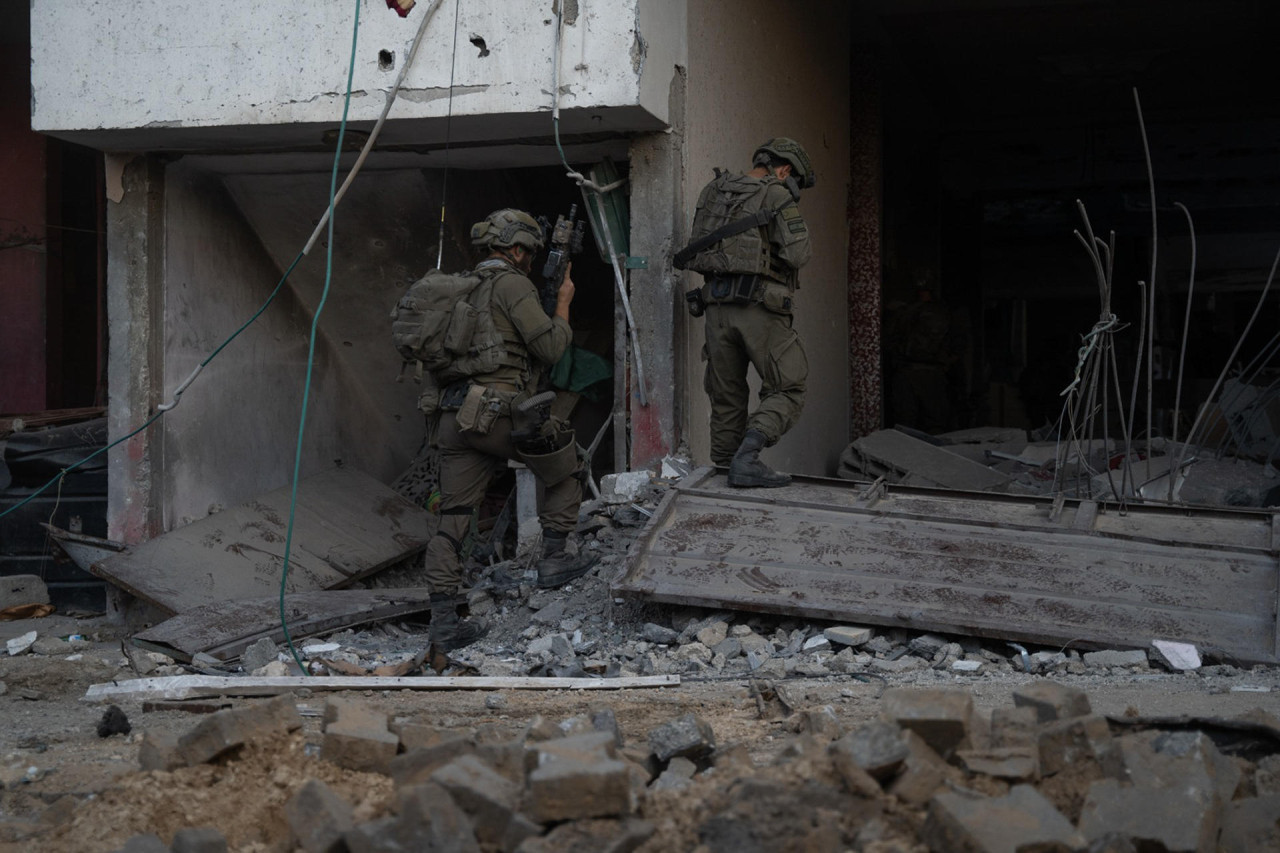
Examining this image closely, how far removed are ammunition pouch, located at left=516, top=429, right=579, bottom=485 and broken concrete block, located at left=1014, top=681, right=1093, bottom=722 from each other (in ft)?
9.23

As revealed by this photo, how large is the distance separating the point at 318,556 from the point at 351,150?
2.16 meters

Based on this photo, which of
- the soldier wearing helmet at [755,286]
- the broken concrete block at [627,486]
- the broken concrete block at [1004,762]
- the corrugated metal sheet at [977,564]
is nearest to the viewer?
the broken concrete block at [1004,762]

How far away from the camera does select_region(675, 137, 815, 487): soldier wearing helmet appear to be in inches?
219

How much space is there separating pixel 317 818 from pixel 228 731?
581mm

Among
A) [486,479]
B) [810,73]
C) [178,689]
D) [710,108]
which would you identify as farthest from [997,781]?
[810,73]

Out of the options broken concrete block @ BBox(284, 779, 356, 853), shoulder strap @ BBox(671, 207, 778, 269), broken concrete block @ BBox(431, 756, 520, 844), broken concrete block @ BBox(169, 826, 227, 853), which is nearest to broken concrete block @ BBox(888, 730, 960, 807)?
broken concrete block @ BBox(431, 756, 520, 844)

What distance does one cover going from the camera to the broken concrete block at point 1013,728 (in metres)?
2.63

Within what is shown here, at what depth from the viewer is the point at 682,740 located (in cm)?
282

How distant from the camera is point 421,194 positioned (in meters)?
7.03

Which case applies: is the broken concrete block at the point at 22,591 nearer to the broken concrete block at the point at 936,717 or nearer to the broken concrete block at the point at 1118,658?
the broken concrete block at the point at 1118,658

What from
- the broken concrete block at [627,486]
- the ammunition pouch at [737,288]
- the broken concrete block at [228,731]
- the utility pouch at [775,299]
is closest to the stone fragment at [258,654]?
the broken concrete block at [627,486]

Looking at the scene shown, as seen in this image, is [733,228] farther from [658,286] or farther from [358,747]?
[358,747]

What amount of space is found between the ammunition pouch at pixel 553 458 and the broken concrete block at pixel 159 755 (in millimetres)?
2517

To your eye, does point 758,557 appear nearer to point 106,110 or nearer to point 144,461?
point 144,461
